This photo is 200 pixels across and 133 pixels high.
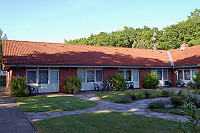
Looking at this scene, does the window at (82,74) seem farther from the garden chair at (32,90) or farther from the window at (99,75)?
the garden chair at (32,90)

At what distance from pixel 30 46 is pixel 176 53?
1908 cm

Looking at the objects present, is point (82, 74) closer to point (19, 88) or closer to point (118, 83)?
point (118, 83)

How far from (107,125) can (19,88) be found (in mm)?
10011

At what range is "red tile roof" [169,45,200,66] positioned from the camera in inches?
804

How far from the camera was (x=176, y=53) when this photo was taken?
25453 mm

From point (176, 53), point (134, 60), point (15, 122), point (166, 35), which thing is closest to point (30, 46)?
point (134, 60)

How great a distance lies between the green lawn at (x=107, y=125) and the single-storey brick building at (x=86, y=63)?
9.98 m

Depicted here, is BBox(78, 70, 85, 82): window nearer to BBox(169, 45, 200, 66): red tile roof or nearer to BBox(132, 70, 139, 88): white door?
BBox(132, 70, 139, 88): white door

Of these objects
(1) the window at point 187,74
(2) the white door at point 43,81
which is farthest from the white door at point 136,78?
(2) the white door at point 43,81

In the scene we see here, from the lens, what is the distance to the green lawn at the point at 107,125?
5.41m

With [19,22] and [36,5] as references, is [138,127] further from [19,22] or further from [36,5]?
[19,22]

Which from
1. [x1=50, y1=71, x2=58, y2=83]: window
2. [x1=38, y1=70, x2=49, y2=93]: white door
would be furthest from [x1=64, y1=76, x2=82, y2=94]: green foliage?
[x1=38, y1=70, x2=49, y2=93]: white door

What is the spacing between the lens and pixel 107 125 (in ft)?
19.5

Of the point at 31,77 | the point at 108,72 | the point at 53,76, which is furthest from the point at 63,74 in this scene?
the point at 108,72
